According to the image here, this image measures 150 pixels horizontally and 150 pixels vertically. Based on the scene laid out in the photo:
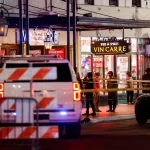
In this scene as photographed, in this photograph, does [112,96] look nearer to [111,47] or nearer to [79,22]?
[111,47]

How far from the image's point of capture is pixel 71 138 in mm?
15938

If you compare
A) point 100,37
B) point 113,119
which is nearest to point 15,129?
point 113,119

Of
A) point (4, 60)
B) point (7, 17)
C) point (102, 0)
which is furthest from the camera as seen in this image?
point (102, 0)

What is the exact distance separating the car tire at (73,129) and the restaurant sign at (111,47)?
13.2 m

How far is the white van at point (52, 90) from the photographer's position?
14734 millimetres

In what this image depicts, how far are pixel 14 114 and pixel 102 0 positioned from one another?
21078 mm

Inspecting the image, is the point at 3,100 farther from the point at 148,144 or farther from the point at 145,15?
the point at 145,15

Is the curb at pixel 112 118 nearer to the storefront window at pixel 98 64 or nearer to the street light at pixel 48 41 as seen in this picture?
the street light at pixel 48 41

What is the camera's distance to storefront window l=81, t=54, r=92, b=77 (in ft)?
108

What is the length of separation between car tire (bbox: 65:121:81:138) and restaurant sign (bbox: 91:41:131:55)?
1323cm

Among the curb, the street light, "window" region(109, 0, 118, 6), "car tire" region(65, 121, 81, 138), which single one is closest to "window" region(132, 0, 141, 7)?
"window" region(109, 0, 118, 6)

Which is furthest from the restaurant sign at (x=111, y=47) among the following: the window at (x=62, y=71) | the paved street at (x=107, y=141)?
the window at (x=62, y=71)

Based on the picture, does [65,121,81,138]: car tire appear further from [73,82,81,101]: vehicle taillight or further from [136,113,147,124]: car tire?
[136,113,147,124]: car tire

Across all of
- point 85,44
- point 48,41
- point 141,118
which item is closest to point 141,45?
point 85,44
